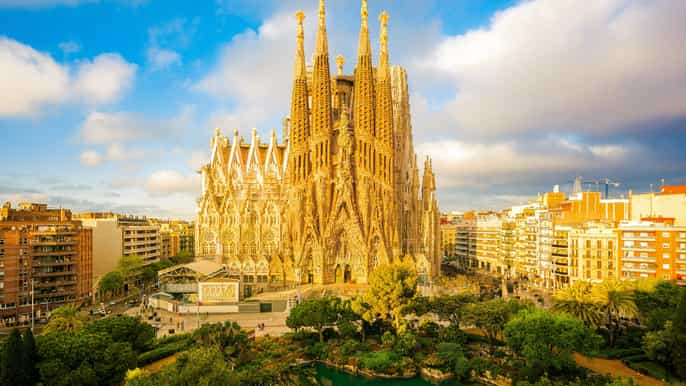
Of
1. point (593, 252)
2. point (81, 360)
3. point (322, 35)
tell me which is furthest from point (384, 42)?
point (81, 360)

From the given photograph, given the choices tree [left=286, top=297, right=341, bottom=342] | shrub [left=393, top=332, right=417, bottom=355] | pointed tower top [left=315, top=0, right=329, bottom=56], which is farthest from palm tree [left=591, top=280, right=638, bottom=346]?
pointed tower top [left=315, top=0, right=329, bottom=56]

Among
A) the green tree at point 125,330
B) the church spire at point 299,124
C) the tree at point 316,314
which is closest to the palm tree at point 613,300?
the tree at point 316,314

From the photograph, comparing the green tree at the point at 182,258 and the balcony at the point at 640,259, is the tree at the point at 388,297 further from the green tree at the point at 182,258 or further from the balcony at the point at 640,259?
the green tree at the point at 182,258

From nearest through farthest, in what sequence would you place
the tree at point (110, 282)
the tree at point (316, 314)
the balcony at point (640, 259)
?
1. the tree at point (316, 314)
2. the balcony at point (640, 259)
3. the tree at point (110, 282)

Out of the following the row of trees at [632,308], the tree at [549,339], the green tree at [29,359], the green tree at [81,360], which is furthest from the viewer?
the row of trees at [632,308]

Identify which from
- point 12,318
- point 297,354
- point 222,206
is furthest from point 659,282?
point 12,318
